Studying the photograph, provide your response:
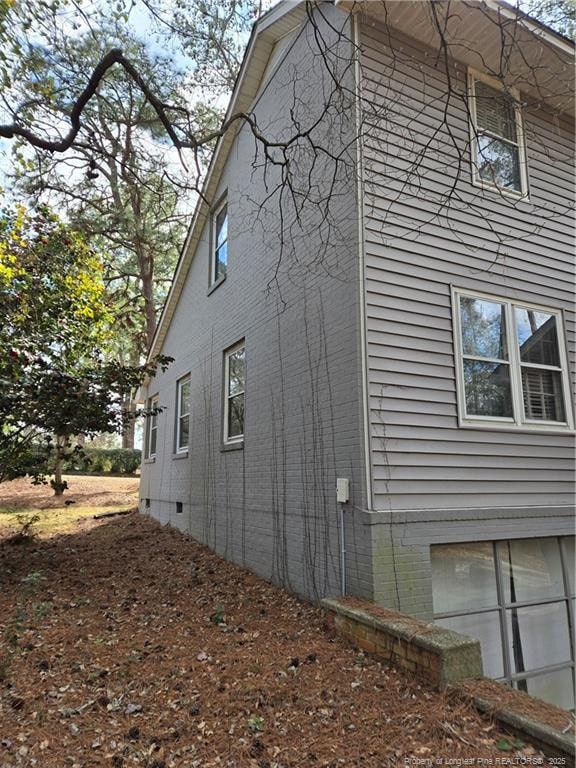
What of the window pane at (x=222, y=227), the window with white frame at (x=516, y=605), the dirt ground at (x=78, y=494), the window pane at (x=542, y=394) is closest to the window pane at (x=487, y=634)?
the window with white frame at (x=516, y=605)

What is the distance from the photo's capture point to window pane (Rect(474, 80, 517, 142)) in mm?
6289

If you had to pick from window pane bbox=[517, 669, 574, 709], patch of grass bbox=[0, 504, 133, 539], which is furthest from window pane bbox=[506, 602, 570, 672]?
patch of grass bbox=[0, 504, 133, 539]

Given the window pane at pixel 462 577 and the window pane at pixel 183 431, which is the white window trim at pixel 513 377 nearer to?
the window pane at pixel 462 577

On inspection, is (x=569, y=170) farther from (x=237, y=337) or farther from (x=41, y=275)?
(x=41, y=275)

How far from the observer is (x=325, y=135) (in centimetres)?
591

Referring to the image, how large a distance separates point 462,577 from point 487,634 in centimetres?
65

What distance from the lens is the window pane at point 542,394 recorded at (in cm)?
585

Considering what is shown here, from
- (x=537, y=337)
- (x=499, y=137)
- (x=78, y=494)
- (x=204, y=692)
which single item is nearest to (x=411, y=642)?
(x=204, y=692)

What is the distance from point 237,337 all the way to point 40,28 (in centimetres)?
451

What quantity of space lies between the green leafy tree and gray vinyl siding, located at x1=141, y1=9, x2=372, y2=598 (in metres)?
1.81

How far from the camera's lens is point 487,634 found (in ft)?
16.6

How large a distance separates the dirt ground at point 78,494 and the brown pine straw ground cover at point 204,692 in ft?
36.4

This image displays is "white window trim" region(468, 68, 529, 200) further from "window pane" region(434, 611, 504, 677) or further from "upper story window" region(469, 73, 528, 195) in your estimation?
"window pane" region(434, 611, 504, 677)

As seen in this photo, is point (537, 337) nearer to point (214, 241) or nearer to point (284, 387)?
point (284, 387)
